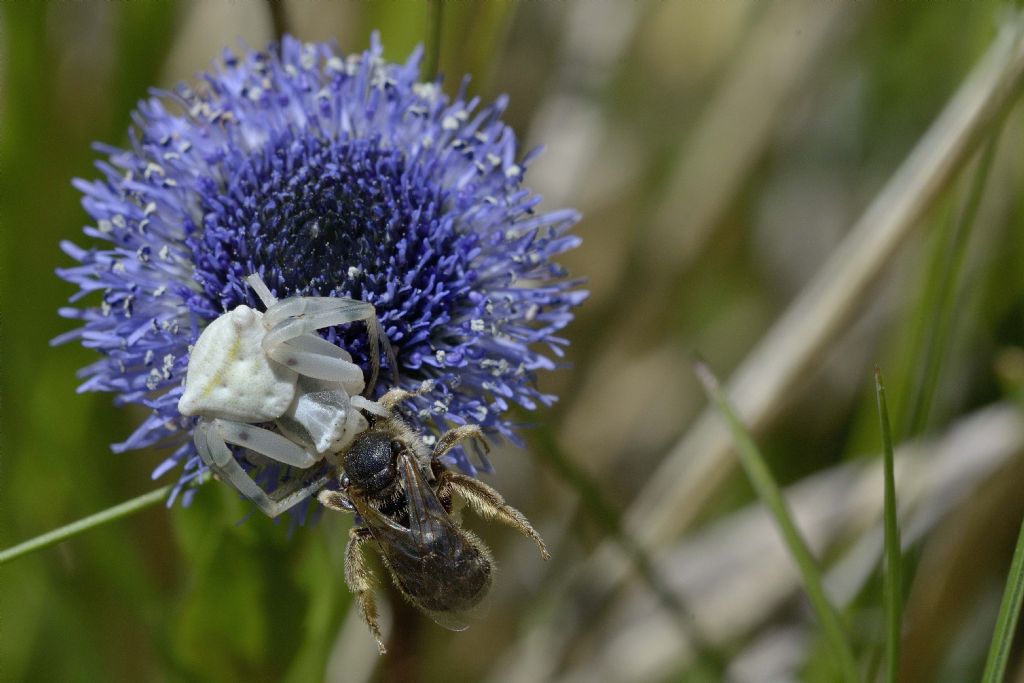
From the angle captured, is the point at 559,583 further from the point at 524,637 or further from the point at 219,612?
the point at 219,612

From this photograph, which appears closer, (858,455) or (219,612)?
(219,612)

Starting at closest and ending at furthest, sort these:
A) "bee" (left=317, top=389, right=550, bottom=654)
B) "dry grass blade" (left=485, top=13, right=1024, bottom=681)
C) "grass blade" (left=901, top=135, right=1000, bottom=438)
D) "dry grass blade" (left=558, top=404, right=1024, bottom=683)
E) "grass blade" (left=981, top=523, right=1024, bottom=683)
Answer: "grass blade" (left=981, top=523, right=1024, bottom=683) → "bee" (left=317, top=389, right=550, bottom=654) → "grass blade" (left=901, top=135, right=1000, bottom=438) → "dry grass blade" (left=485, top=13, right=1024, bottom=681) → "dry grass blade" (left=558, top=404, right=1024, bottom=683)

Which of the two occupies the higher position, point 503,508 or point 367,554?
point 503,508

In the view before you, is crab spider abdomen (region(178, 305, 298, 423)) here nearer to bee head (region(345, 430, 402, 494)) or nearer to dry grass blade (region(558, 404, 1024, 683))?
bee head (region(345, 430, 402, 494))

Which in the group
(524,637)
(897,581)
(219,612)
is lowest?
(524,637)

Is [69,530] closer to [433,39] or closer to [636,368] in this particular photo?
[433,39]

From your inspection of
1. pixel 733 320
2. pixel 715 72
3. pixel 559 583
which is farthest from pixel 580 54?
pixel 559 583

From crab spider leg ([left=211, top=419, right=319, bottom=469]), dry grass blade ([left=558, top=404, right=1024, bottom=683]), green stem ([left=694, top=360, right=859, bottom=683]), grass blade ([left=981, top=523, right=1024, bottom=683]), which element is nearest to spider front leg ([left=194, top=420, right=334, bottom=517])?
crab spider leg ([left=211, top=419, right=319, bottom=469])
